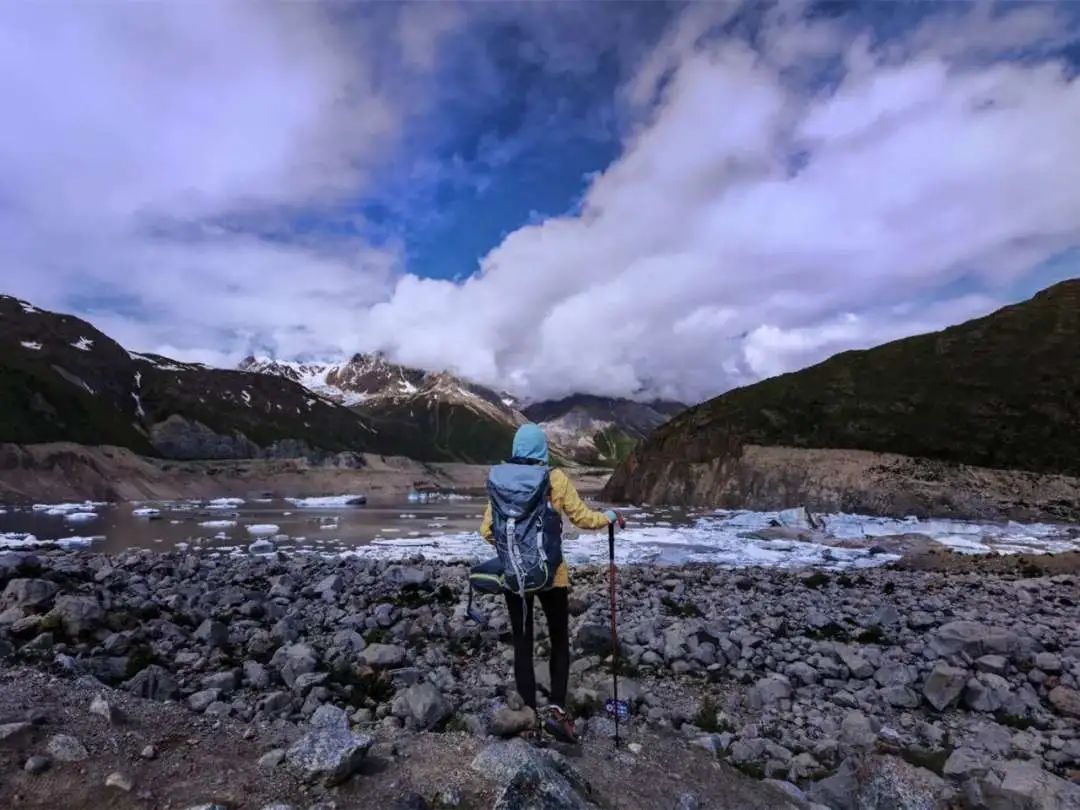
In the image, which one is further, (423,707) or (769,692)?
(769,692)

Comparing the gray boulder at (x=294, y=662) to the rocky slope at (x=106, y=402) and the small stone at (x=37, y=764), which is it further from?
the rocky slope at (x=106, y=402)

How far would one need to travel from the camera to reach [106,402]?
14225cm

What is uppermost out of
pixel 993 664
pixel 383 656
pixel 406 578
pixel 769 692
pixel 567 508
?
pixel 567 508

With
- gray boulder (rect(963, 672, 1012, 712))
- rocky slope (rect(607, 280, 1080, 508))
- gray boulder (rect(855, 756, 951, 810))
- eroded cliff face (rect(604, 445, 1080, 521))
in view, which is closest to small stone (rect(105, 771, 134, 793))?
gray boulder (rect(855, 756, 951, 810))

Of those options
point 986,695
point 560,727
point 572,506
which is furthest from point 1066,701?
point 572,506

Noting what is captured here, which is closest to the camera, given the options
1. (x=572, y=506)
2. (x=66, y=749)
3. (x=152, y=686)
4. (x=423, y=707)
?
(x=66, y=749)

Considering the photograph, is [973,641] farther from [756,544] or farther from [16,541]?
[16,541]

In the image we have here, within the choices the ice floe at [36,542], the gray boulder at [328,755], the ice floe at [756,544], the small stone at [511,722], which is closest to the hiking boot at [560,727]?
the small stone at [511,722]

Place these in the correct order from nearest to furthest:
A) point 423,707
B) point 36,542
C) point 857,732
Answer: point 423,707 < point 857,732 < point 36,542

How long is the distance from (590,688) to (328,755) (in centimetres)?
440

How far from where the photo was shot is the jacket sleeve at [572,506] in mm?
6258

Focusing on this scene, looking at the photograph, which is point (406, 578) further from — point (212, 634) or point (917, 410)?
point (917, 410)

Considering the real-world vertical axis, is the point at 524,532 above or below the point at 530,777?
above

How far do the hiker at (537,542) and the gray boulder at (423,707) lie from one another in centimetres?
115
